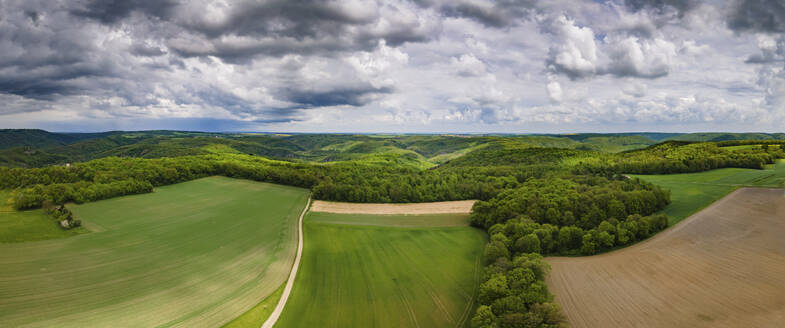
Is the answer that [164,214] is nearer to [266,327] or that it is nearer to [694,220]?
[266,327]

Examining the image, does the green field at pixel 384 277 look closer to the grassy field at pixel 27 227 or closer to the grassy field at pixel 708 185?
the grassy field at pixel 708 185

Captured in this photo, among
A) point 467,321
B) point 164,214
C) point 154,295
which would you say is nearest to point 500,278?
point 467,321

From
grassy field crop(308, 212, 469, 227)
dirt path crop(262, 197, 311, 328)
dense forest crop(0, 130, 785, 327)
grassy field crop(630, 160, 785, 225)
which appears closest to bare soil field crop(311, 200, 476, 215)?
grassy field crop(308, 212, 469, 227)

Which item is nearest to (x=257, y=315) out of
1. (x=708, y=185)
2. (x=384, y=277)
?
(x=384, y=277)

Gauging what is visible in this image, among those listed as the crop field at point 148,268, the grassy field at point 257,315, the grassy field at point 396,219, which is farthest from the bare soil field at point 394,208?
the grassy field at point 257,315

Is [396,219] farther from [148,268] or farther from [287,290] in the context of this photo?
[148,268]

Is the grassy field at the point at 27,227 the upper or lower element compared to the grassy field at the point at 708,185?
lower
